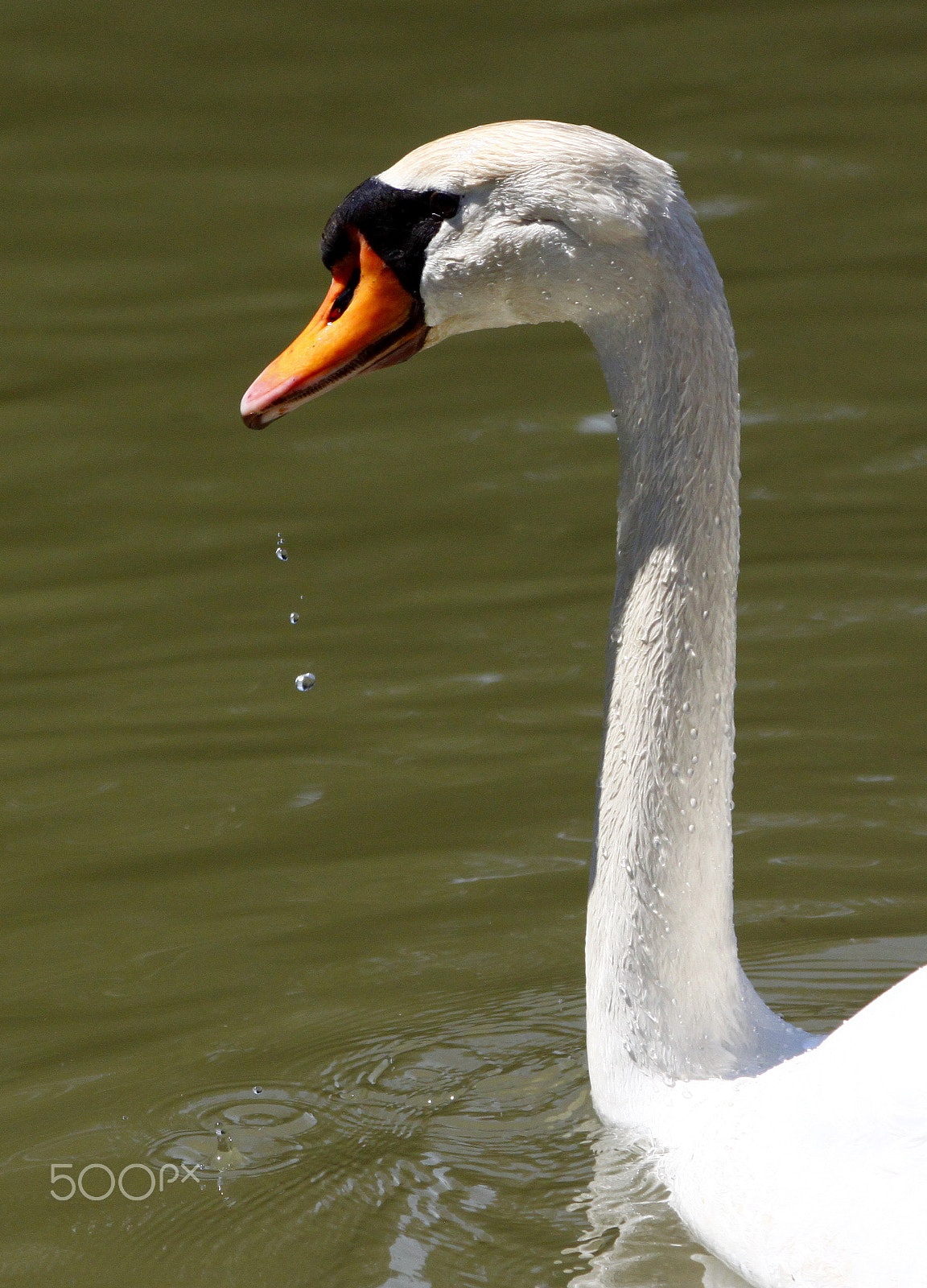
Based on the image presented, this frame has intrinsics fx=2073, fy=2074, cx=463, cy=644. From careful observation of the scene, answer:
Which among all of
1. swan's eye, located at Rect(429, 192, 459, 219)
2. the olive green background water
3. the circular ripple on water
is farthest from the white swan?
the circular ripple on water

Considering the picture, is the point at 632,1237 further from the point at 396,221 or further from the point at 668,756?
the point at 396,221

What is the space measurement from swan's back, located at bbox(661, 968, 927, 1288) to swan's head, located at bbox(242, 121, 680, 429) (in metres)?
1.28

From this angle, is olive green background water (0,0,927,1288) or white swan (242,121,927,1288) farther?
olive green background water (0,0,927,1288)

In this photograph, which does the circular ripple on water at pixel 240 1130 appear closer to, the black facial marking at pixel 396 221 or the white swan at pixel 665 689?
the white swan at pixel 665 689

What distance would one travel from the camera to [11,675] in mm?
6086

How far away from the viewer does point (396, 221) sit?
141 inches

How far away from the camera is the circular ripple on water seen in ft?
13.2

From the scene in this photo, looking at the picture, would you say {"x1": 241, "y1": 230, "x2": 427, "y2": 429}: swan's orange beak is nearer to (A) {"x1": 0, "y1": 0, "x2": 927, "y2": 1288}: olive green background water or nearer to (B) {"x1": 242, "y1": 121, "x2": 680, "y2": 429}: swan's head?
→ (B) {"x1": 242, "y1": 121, "x2": 680, "y2": 429}: swan's head

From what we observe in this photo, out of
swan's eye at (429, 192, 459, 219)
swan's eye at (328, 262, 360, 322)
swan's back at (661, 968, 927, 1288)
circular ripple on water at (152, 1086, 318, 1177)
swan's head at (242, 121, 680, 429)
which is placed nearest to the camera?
swan's back at (661, 968, 927, 1288)

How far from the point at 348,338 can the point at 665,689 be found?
83 centimetres

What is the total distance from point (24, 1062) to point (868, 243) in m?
6.05

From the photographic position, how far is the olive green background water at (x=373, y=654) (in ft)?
13.3

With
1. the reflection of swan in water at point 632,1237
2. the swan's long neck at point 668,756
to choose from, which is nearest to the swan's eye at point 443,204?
the swan's long neck at point 668,756

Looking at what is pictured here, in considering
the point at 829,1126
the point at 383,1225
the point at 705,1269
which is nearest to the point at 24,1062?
the point at 383,1225
